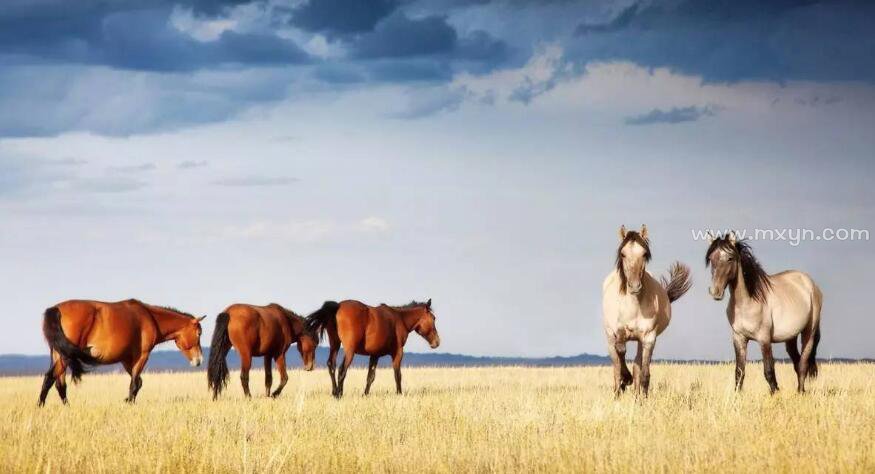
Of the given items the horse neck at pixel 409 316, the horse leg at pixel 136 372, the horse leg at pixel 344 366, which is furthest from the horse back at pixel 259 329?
the horse neck at pixel 409 316

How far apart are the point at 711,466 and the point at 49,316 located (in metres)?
11.5

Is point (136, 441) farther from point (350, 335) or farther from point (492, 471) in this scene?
point (350, 335)

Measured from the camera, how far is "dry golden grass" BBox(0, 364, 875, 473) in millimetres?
8711

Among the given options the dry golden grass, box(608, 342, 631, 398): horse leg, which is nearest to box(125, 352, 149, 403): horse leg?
the dry golden grass

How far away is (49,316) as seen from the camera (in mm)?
15539

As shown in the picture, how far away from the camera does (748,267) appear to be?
15.2 m

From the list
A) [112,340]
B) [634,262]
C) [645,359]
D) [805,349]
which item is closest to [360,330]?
[112,340]

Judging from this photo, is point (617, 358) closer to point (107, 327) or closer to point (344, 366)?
point (344, 366)

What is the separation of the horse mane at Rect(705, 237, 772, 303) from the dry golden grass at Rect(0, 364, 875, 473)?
1657mm

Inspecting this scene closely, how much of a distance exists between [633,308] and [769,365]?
262 centimetres

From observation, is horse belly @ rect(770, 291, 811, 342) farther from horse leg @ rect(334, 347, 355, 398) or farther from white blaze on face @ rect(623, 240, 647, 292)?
horse leg @ rect(334, 347, 355, 398)

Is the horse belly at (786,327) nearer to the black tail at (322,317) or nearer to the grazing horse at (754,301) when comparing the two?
the grazing horse at (754,301)

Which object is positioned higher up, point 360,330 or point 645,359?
point 360,330

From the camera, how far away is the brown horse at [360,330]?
18.6 metres
